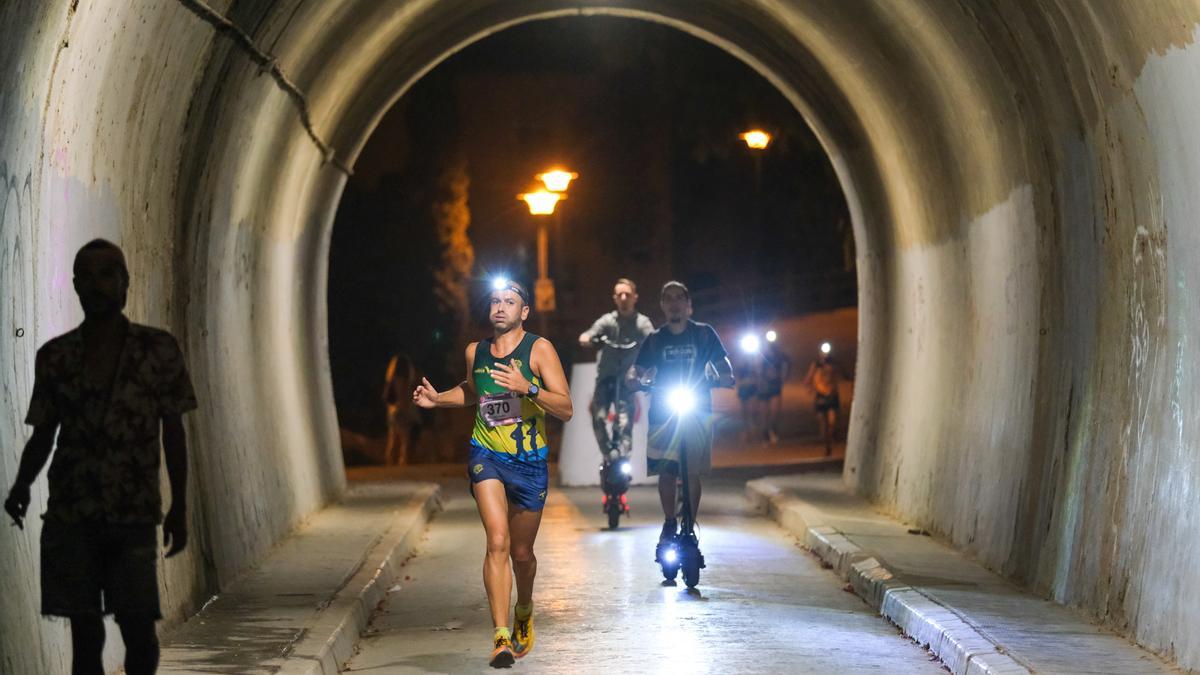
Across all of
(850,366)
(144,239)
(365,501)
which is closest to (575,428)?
(365,501)

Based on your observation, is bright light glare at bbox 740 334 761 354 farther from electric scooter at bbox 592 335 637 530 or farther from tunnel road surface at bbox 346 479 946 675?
tunnel road surface at bbox 346 479 946 675

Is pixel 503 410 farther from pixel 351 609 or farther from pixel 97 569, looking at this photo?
pixel 97 569

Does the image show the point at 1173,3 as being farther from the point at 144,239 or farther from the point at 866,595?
the point at 144,239

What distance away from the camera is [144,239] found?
9.89m

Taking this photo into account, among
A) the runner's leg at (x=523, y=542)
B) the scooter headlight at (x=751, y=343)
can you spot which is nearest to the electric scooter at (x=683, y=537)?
the runner's leg at (x=523, y=542)

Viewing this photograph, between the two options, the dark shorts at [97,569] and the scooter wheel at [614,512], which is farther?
the scooter wheel at [614,512]

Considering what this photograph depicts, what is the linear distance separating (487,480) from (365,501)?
8.53 metres

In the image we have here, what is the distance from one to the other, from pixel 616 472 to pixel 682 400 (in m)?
3.81

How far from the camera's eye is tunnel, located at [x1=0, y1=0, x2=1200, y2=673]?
319 inches

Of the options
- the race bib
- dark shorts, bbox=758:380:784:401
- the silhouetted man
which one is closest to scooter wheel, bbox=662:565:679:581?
the race bib

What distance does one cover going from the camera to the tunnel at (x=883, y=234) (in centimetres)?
809

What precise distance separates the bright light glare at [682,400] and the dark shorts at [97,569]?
591cm

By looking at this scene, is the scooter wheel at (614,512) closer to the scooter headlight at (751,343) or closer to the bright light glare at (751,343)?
the scooter headlight at (751,343)

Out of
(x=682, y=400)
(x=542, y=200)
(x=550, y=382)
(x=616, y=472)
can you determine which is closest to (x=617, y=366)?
(x=616, y=472)
